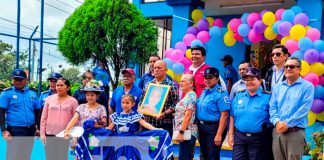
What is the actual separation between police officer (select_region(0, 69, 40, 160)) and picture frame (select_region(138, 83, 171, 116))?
4.99 ft

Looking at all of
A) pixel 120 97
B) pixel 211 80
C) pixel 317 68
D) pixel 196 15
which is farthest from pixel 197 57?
pixel 196 15

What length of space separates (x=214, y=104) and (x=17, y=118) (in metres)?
2.53

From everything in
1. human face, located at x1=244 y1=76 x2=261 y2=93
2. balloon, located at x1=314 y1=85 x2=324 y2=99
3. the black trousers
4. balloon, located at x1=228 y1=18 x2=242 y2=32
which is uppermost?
balloon, located at x1=228 y1=18 x2=242 y2=32

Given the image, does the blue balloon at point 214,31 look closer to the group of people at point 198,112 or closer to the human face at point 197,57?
the group of people at point 198,112

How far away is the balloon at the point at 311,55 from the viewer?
5.59 m

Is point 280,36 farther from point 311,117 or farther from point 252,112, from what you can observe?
point 252,112

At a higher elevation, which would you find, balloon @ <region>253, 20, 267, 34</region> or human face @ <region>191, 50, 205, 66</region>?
balloon @ <region>253, 20, 267, 34</region>

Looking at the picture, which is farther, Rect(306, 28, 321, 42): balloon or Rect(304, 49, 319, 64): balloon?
Rect(306, 28, 321, 42): balloon

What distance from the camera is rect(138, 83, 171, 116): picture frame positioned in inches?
169

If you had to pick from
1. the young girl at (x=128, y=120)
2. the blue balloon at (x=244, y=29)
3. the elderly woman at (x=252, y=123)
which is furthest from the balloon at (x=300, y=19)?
the young girl at (x=128, y=120)

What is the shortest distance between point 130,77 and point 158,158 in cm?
112

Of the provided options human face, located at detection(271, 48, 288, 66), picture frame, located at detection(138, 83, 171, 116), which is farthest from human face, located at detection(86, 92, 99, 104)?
human face, located at detection(271, 48, 288, 66)

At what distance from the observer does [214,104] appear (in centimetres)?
398

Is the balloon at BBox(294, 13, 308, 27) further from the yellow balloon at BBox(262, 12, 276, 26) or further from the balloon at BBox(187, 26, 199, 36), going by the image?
the balloon at BBox(187, 26, 199, 36)
